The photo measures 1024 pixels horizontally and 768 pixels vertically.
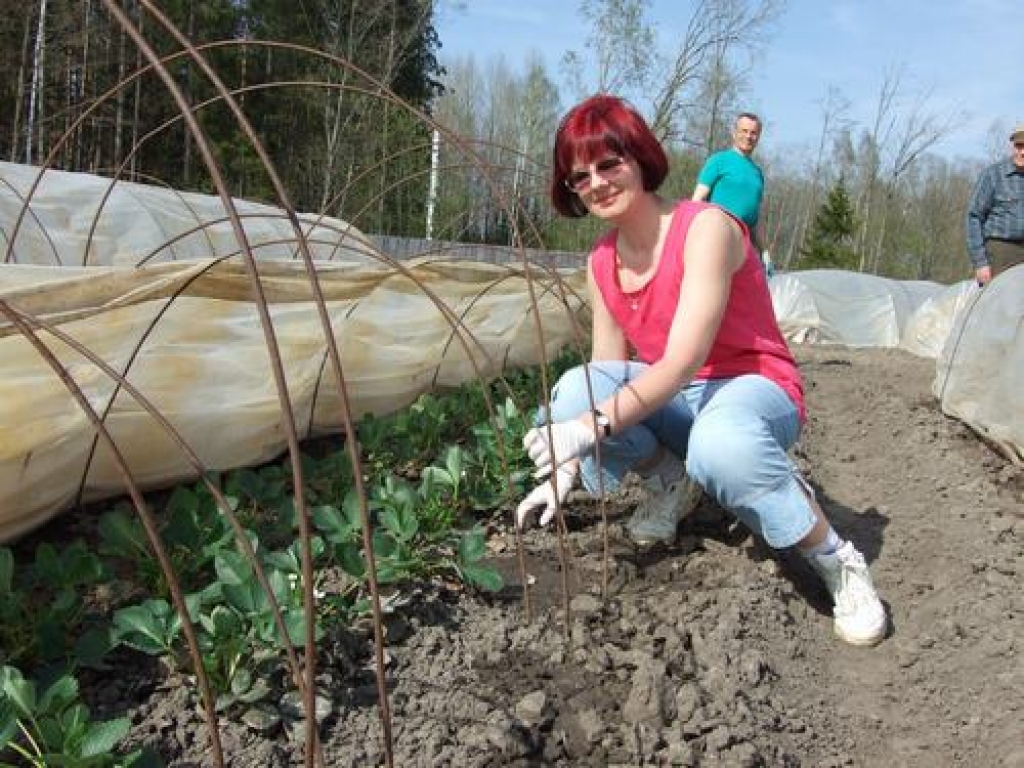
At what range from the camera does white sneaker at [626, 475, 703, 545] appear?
93.3 inches

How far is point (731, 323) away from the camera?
2086mm

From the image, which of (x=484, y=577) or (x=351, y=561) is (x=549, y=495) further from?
(x=351, y=561)

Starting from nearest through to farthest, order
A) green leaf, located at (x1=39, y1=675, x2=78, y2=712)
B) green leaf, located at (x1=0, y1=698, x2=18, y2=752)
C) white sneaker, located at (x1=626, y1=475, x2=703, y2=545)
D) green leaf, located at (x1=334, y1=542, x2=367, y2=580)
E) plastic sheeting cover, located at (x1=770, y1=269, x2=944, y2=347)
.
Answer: green leaf, located at (x1=0, y1=698, x2=18, y2=752), green leaf, located at (x1=39, y1=675, x2=78, y2=712), green leaf, located at (x1=334, y1=542, x2=367, y2=580), white sneaker, located at (x1=626, y1=475, x2=703, y2=545), plastic sheeting cover, located at (x1=770, y1=269, x2=944, y2=347)

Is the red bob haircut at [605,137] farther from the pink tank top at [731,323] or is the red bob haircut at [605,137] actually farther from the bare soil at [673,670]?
the bare soil at [673,670]

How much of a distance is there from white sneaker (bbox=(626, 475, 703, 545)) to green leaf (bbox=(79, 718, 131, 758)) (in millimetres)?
1454

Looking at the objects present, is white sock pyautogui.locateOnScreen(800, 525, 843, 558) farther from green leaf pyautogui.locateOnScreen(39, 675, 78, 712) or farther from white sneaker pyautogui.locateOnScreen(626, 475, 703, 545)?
green leaf pyautogui.locateOnScreen(39, 675, 78, 712)

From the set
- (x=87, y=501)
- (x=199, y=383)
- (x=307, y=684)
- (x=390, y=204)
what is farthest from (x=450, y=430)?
(x=390, y=204)


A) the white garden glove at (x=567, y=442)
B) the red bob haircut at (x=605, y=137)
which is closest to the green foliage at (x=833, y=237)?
the red bob haircut at (x=605, y=137)

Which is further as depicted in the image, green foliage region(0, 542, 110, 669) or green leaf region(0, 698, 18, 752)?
green foliage region(0, 542, 110, 669)

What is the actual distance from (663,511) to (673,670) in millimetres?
636

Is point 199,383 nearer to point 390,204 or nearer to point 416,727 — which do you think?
point 416,727

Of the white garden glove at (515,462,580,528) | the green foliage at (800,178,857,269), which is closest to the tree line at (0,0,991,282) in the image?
the green foliage at (800,178,857,269)

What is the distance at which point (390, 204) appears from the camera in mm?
15289

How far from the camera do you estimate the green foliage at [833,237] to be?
75.5ft
